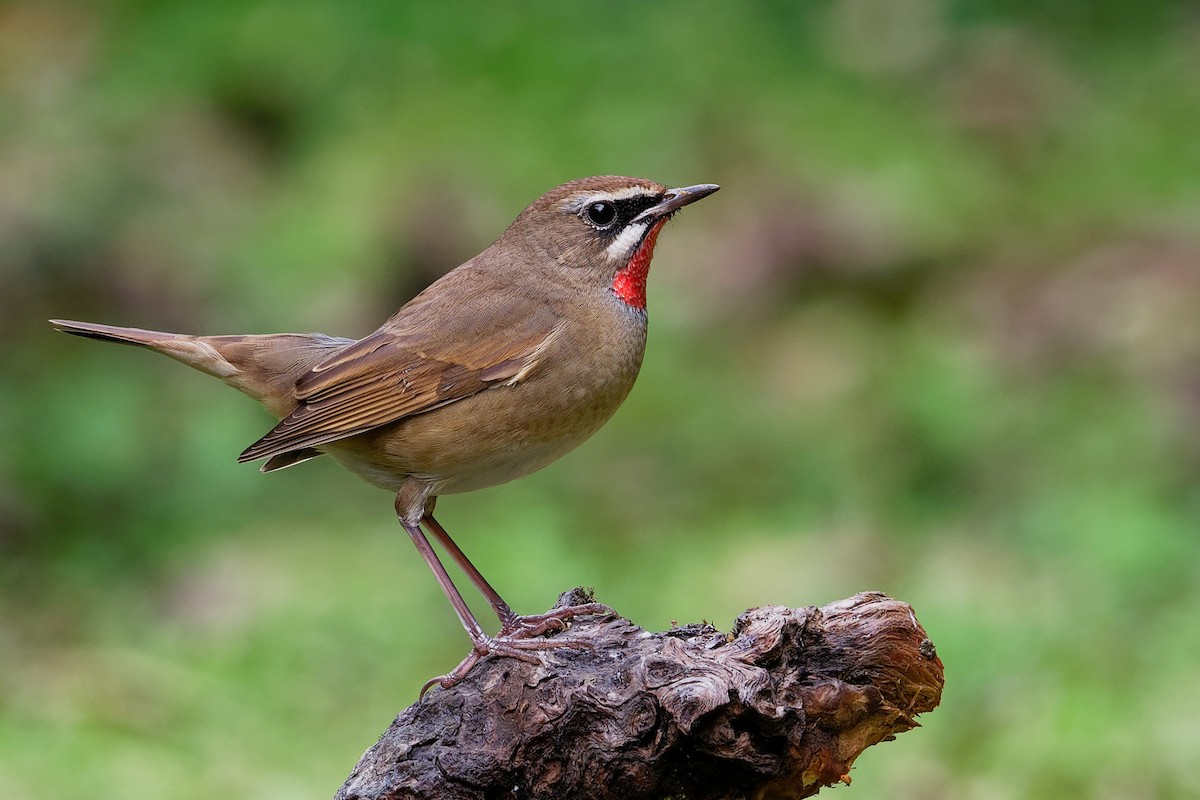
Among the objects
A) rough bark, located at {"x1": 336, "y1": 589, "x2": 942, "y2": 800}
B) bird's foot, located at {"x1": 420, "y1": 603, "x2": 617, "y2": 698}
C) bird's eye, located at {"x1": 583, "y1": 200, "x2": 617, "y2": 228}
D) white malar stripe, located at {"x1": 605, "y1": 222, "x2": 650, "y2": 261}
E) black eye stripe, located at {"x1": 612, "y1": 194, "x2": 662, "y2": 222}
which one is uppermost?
bird's eye, located at {"x1": 583, "y1": 200, "x2": 617, "y2": 228}

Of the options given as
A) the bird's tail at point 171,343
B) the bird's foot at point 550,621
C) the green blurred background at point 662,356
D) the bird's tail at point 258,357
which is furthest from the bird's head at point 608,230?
the green blurred background at point 662,356

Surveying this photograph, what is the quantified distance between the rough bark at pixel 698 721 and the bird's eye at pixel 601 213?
1.57 meters

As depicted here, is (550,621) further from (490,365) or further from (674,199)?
(674,199)

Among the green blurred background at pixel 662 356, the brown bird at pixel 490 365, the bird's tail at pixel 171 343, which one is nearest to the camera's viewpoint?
the brown bird at pixel 490 365

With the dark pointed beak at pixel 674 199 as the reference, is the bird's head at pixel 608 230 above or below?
above

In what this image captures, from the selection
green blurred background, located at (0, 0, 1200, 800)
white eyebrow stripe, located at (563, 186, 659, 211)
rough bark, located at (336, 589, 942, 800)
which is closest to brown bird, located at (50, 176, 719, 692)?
white eyebrow stripe, located at (563, 186, 659, 211)

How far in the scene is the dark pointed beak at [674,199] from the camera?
4.90 m

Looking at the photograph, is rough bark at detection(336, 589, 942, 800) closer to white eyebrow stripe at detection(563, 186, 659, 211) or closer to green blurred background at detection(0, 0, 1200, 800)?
white eyebrow stripe at detection(563, 186, 659, 211)

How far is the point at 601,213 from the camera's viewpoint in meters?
5.09

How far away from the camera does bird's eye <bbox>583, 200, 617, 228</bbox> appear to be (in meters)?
5.07

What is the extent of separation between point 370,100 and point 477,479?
7450mm

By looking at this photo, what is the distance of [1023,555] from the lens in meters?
7.86

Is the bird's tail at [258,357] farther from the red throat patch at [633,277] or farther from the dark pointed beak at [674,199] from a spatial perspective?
the dark pointed beak at [674,199]

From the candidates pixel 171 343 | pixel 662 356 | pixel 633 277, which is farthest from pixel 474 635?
pixel 662 356
